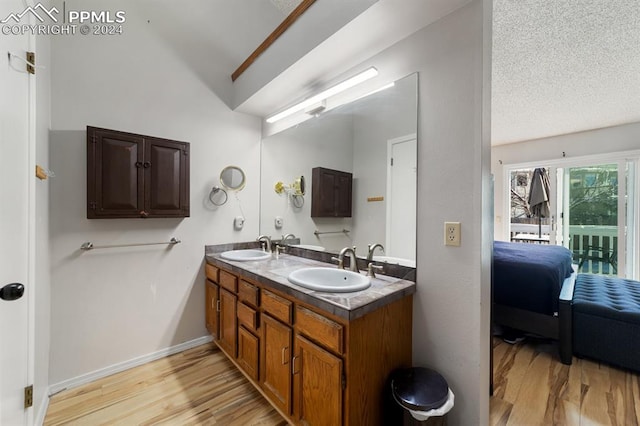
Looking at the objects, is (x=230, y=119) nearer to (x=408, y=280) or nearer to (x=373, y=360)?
(x=408, y=280)

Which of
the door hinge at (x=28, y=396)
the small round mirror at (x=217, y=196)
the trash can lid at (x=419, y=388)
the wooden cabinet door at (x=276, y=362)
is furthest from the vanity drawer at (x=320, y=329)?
the small round mirror at (x=217, y=196)

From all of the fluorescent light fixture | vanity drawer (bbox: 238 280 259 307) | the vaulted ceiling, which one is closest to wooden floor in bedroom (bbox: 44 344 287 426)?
vanity drawer (bbox: 238 280 259 307)

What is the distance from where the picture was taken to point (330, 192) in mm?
2232

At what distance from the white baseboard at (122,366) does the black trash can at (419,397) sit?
1879 mm

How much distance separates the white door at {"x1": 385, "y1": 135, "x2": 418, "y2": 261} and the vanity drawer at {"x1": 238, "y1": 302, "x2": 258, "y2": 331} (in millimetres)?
980

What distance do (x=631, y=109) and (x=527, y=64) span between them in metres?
2.34

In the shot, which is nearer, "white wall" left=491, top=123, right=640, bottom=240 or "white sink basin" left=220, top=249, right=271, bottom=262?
"white sink basin" left=220, top=249, right=271, bottom=262

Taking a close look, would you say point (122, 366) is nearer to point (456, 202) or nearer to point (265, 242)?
point (265, 242)

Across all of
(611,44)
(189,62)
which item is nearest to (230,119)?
(189,62)

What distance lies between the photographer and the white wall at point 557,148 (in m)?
4.05

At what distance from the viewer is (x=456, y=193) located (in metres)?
1.35

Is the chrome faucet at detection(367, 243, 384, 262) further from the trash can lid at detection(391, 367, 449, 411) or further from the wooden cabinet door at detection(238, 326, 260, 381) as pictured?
the wooden cabinet door at detection(238, 326, 260, 381)

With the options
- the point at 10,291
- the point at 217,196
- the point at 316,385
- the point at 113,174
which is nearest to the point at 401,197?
the point at 316,385

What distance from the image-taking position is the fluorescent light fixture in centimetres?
173
